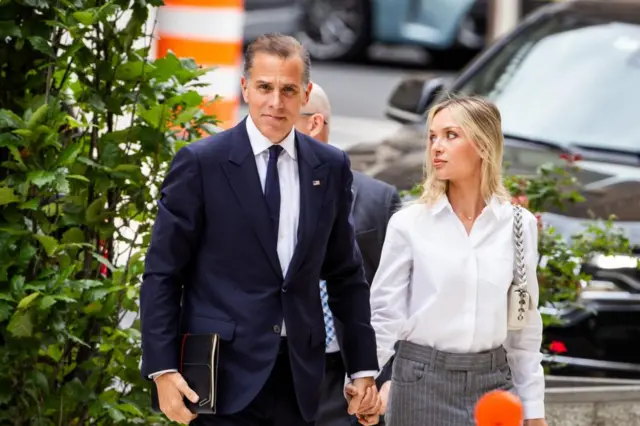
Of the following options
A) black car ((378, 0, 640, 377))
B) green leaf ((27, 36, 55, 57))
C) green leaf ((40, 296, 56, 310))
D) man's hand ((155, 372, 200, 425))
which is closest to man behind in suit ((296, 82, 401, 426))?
green leaf ((27, 36, 55, 57))

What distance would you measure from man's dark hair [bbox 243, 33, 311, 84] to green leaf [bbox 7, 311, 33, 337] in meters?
1.14

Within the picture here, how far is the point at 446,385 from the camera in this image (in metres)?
5.02

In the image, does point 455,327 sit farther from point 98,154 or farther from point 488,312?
point 98,154

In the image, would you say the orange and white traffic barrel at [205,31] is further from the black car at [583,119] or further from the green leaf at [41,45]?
the green leaf at [41,45]

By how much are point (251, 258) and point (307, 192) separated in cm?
27

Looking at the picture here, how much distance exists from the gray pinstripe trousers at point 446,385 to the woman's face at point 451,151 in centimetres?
56

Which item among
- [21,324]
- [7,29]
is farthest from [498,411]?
[7,29]

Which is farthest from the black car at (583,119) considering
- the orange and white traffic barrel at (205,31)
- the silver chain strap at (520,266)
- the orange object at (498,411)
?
the orange object at (498,411)

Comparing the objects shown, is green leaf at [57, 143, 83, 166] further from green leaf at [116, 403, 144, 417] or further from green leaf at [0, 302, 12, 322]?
green leaf at [116, 403, 144, 417]

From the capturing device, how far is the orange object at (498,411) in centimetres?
457

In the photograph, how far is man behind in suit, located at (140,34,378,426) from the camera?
15.2 ft

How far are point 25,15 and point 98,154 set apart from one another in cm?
54

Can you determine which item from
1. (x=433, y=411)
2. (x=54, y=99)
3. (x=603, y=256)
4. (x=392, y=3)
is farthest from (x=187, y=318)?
(x=392, y=3)

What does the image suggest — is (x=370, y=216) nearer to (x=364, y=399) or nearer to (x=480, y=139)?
(x=480, y=139)
